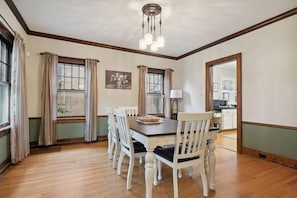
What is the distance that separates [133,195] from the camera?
1.86m

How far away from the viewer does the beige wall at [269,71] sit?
2.70 metres

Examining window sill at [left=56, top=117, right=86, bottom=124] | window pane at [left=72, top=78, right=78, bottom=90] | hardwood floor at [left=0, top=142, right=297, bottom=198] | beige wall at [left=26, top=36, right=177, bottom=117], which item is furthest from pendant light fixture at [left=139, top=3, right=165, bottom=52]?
window sill at [left=56, top=117, right=86, bottom=124]

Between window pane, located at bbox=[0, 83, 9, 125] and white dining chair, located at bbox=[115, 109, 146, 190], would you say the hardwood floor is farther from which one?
window pane, located at bbox=[0, 83, 9, 125]

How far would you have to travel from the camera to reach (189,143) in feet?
5.69

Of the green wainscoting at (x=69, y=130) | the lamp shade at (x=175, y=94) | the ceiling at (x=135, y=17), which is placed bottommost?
the green wainscoting at (x=69, y=130)

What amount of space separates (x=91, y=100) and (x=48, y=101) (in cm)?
92

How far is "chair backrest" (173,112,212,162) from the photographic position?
1670 mm

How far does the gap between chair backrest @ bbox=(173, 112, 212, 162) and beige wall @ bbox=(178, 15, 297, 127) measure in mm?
1959

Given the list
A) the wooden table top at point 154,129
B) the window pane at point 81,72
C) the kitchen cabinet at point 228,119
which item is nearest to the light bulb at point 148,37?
the wooden table top at point 154,129

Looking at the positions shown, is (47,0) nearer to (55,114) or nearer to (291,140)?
(55,114)

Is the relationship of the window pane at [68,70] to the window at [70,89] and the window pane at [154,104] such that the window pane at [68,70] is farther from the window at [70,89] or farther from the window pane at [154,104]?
the window pane at [154,104]

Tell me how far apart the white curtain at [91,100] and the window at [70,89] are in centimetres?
25

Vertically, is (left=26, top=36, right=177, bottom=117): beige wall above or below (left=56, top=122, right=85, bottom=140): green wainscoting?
above

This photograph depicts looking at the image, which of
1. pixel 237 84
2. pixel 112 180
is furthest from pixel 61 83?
pixel 237 84
